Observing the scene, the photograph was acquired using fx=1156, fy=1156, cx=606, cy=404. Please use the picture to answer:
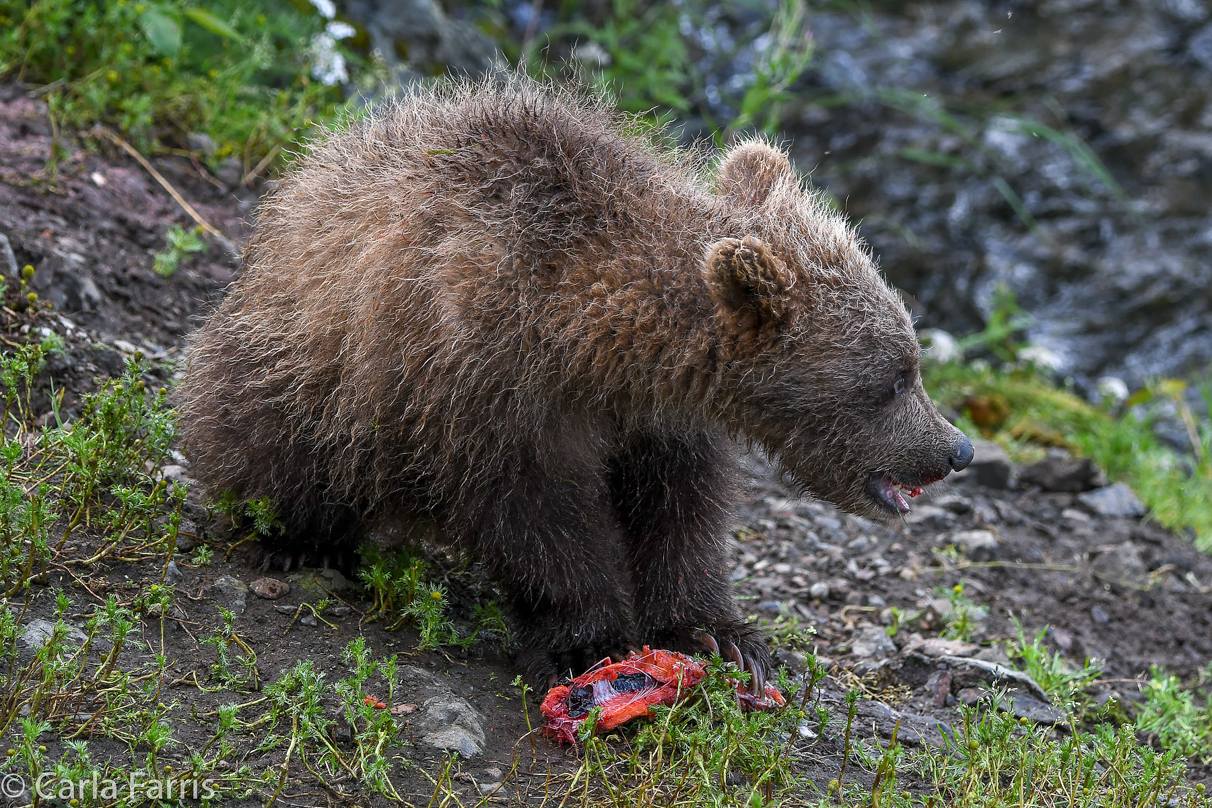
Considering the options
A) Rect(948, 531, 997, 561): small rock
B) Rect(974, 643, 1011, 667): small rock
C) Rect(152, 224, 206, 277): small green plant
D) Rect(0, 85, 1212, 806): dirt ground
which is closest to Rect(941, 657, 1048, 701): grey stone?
Rect(0, 85, 1212, 806): dirt ground

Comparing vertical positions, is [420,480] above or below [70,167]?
below

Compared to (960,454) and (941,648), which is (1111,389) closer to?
(941,648)

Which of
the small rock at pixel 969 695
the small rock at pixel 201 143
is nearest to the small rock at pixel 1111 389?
the small rock at pixel 969 695

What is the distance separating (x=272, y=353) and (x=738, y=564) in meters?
2.28

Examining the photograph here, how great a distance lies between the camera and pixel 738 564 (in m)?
5.14

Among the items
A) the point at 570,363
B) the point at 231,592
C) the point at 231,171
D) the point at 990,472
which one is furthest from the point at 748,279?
the point at 231,171

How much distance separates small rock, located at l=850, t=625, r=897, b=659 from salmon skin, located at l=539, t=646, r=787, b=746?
47.4 inches

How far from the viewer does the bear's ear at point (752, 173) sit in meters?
3.79

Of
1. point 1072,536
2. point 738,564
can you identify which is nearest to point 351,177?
point 738,564

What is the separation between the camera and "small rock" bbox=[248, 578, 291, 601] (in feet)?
12.7

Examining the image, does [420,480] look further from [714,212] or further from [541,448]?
[714,212]

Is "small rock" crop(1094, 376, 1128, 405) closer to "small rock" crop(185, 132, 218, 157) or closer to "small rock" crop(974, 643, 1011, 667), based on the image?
"small rock" crop(974, 643, 1011, 667)

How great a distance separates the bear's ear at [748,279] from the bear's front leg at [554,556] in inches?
26.9

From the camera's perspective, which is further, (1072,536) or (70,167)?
(1072,536)
